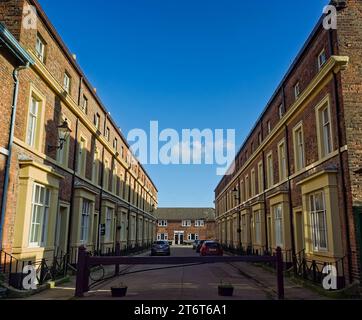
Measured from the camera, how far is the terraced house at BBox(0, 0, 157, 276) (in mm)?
10859

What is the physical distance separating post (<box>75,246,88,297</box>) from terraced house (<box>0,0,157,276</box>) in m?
2.56

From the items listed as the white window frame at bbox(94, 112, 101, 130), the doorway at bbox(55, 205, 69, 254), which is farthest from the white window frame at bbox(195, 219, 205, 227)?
the doorway at bbox(55, 205, 69, 254)

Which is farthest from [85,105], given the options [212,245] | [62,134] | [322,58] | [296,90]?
[212,245]

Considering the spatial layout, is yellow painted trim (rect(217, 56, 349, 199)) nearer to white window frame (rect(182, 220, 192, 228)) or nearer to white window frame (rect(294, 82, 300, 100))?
white window frame (rect(294, 82, 300, 100))

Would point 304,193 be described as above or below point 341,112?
below

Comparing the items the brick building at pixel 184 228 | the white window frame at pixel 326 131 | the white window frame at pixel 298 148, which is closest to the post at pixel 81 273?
the white window frame at pixel 326 131

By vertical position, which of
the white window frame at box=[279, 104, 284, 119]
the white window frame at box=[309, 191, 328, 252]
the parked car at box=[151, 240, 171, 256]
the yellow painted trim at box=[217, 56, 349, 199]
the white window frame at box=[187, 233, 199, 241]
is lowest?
the parked car at box=[151, 240, 171, 256]

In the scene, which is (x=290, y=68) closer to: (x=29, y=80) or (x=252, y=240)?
(x=29, y=80)

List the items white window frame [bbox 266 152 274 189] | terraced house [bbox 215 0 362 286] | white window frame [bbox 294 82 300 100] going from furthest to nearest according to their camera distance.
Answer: white window frame [bbox 266 152 274 189] → white window frame [bbox 294 82 300 100] → terraced house [bbox 215 0 362 286]

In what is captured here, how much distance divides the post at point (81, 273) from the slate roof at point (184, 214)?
65.8m

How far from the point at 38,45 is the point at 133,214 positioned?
938 inches

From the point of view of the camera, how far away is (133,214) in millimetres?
35281

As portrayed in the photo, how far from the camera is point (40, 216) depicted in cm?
1281

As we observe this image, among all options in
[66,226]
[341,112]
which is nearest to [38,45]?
[66,226]
